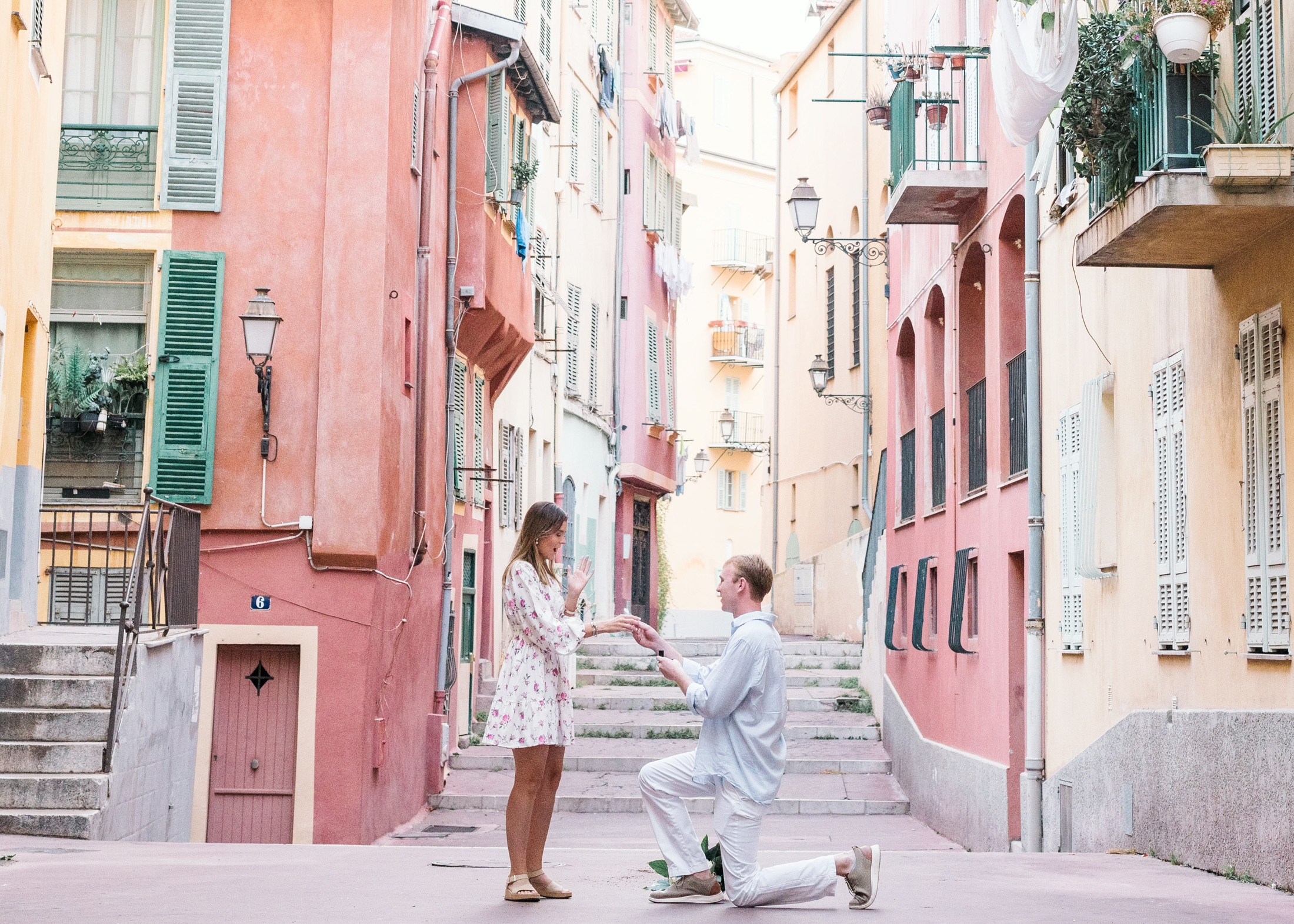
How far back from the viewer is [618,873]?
920cm

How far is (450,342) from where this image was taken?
2011 centimetres

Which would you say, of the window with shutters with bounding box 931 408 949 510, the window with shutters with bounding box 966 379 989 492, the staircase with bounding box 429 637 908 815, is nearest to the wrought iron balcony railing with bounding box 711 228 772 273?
the staircase with bounding box 429 637 908 815

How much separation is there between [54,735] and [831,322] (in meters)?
24.9

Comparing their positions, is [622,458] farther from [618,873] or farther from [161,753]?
[618,873]

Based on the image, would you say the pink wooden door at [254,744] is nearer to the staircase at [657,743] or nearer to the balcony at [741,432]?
the staircase at [657,743]

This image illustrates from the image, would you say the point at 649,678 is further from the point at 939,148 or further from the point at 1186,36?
the point at 1186,36

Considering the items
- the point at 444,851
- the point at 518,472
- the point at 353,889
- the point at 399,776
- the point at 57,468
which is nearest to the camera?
the point at 353,889

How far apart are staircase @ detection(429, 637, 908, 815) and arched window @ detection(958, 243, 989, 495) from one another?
3.76 metres

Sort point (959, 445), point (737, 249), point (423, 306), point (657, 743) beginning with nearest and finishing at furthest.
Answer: point (959, 445)
point (423, 306)
point (657, 743)
point (737, 249)

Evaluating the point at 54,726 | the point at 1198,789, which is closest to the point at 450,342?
the point at 54,726

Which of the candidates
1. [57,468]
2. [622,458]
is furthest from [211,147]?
[622,458]

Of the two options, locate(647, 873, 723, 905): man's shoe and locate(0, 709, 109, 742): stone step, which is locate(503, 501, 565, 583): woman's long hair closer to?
locate(647, 873, 723, 905): man's shoe

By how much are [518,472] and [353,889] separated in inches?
730

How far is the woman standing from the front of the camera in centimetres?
742
